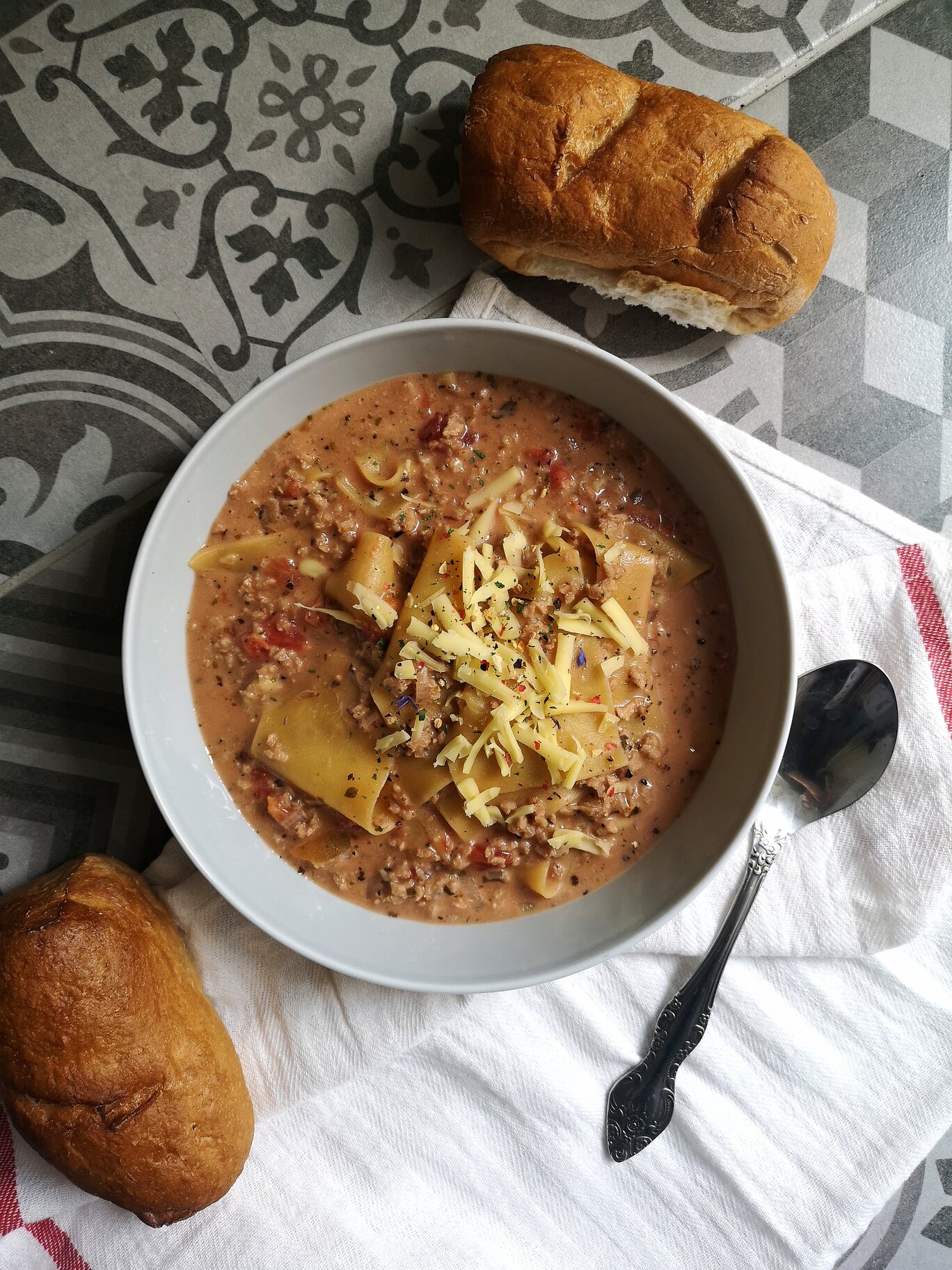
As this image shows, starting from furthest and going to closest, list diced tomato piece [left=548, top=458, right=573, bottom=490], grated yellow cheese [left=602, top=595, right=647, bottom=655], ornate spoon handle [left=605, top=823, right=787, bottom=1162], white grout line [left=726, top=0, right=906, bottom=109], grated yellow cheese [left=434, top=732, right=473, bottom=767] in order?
white grout line [left=726, top=0, right=906, bottom=109] → ornate spoon handle [left=605, top=823, right=787, bottom=1162] → diced tomato piece [left=548, top=458, right=573, bottom=490] → grated yellow cheese [left=602, top=595, right=647, bottom=655] → grated yellow cheese [left=434, top=732, right=473, bottom=767]

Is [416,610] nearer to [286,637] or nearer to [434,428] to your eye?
[286,637]

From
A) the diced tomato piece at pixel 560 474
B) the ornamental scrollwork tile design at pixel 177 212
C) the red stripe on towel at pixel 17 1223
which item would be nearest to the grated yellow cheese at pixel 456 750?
the diced tomato piece at pixel 560 474

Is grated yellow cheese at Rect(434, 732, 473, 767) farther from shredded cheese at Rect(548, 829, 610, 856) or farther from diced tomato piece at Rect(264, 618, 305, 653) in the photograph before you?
diced tomato piece at Rect(264, 618, 305, 653)

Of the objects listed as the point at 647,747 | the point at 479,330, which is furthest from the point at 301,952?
the point at 479,330

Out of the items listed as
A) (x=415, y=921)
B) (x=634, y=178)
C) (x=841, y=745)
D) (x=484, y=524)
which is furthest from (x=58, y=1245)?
(x=634, y=178)

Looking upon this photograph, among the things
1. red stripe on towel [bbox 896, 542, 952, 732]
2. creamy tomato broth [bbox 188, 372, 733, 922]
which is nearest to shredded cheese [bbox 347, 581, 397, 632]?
creamy tomato broth [bbox 188, 372, 733, 922]

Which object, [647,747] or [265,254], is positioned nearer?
[647,747]

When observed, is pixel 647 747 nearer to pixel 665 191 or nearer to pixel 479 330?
pixel 479 330
